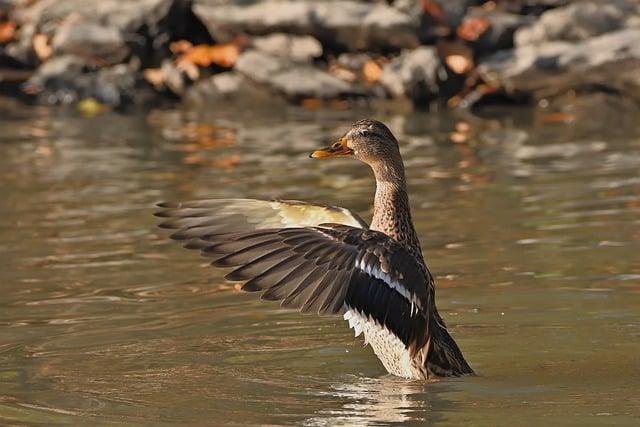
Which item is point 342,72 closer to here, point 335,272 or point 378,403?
point 335,272

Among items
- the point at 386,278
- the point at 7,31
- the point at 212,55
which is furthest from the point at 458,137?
the point at 386,278

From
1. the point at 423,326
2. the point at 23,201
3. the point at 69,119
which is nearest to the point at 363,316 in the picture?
the point at 423,326

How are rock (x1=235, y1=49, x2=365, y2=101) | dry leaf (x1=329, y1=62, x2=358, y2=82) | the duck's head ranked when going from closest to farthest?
1. the duck's head
2. rock (x1=235, y1=49, x2=365, y2=101)
3. dry leaf (x1=329, y1=62, x2=358, y2=82)

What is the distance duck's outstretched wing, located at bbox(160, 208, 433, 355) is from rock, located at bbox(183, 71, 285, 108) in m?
11.4

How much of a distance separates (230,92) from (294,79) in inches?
39.1

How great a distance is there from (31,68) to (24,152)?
511 centimetres

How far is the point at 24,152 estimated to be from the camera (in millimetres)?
15102

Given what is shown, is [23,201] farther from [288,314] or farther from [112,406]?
[112,406]

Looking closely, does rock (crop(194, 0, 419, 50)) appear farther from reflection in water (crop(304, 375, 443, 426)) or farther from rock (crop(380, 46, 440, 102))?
reflection in water (crop(304, 375, 443, 426))

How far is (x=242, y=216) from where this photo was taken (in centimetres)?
774

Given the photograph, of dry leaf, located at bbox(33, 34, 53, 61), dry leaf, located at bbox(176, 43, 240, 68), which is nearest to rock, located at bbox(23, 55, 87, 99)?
dry leaf, located at bbox(33, 34, 53, 61)

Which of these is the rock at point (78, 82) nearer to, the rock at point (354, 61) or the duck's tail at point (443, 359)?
the rock at point (354, 61)

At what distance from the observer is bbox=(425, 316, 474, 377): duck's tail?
7145 millimetres

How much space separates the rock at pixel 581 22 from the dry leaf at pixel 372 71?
5.53ft
